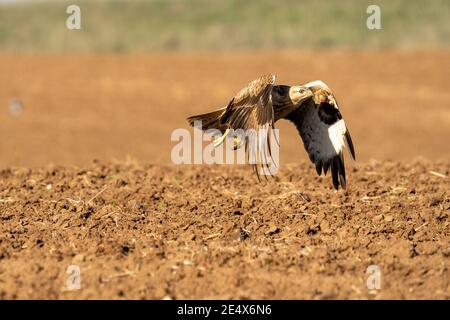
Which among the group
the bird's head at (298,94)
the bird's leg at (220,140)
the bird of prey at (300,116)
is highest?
the bird's head at (298,94)

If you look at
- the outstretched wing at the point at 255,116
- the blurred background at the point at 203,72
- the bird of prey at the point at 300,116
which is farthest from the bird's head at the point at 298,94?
the blurred background at the point at 203,72

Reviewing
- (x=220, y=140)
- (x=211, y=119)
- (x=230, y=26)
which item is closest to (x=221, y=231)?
(x=220, y=140)

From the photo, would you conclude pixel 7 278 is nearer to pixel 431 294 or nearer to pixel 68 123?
pixel 431 294

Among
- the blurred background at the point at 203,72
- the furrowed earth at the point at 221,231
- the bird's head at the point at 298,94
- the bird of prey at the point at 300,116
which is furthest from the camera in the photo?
the blurred background at the point at 203,72

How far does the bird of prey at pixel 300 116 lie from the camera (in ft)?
27.0

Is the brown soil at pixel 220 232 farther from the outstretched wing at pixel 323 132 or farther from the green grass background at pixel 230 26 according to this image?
the green grass background at pixel 230 26

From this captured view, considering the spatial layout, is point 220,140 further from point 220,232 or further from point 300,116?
point 220,232

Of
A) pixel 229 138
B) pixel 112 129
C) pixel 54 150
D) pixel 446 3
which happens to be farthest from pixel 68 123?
pixel 446 3

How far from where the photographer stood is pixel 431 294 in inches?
234

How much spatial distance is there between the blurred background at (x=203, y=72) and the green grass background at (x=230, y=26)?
11 centimetres

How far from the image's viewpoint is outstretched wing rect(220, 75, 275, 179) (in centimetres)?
796

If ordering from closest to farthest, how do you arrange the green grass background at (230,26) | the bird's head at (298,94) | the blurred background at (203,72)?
the bird's head at (298,94) < the blurred background at (203,72) < the green grass background at (230,26)

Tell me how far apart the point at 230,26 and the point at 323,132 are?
133 feet
